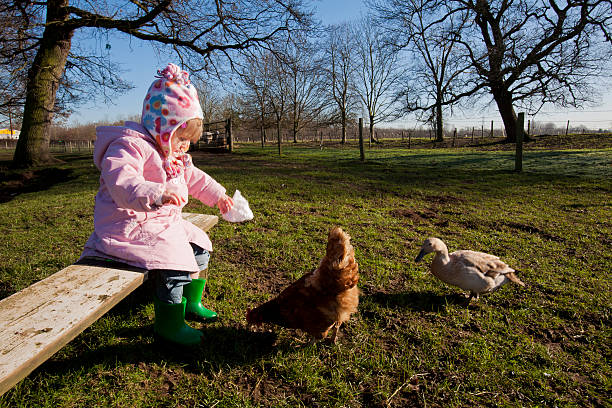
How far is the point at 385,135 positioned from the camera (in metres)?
60.2

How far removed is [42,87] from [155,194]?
13894 mm

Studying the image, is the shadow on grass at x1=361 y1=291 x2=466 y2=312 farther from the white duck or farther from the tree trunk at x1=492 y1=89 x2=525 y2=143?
the tree trunk at x1=492 y1=89 x2=525 y2=143

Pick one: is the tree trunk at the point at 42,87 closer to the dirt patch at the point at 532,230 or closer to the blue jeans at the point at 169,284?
the blue jeans at the point at 169,284

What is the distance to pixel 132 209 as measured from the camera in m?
1.90

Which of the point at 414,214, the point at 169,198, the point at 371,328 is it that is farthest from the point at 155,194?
the point at 414,214

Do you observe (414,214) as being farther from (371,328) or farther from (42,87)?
(42,87)

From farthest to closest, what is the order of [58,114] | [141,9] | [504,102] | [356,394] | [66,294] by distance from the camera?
[504,102], [58,114], [141,9], [356,394], [66,294]

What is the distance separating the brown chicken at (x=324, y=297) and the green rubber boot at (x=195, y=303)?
44 cm

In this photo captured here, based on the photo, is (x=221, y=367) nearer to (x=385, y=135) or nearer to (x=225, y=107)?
(x=225, y=107)

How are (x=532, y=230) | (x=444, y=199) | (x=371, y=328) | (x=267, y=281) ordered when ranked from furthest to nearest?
1. (x=444, y=199)
2. (x=532, y=230)
3. (x=267, y=281)
4. (x=371, y=328)

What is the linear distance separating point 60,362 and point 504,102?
1066 inches

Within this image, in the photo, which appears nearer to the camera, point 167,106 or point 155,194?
point 155,194

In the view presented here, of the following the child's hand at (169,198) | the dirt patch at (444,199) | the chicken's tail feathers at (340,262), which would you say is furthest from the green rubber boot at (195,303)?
the dirt patch at (444,199)

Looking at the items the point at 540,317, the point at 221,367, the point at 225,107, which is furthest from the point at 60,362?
the point at 225,107
